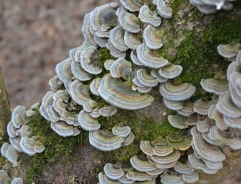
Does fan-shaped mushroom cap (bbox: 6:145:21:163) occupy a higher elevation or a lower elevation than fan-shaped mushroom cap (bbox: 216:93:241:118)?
lower

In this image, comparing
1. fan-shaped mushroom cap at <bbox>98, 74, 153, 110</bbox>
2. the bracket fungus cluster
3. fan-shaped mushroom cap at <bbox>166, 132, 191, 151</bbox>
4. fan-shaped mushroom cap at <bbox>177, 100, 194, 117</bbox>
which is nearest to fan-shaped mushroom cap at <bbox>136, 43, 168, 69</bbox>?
the bracket fungus cluster

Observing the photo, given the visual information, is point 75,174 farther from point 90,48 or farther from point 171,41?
point 171,41

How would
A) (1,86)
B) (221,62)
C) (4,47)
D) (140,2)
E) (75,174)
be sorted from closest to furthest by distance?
(221,62) < (140,2) < (75,174) < (1,86) < (4,47)

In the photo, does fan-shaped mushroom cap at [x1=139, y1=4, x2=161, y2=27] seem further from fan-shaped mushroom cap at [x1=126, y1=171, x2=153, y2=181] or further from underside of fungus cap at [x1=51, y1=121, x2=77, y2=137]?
fan-shaped mushroom cap at [x1=126, y1=171, x2=153, y2=181]

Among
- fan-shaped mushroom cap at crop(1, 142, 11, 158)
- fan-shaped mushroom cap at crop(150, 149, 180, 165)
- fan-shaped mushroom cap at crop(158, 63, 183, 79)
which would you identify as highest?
fan-shaped mushroom cap at crop(158, 63, 183, 79)

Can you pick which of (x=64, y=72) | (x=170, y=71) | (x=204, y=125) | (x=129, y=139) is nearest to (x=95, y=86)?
(x=64, y=72)

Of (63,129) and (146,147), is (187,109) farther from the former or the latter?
(63,129)

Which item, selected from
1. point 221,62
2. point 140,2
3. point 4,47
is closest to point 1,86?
point 140,2
